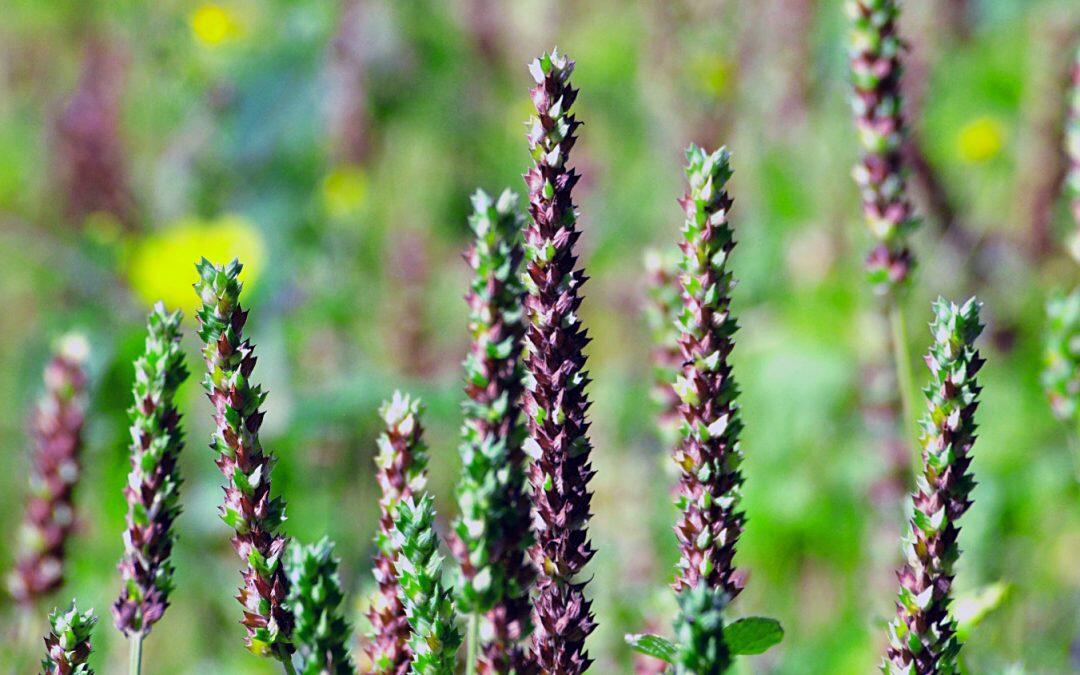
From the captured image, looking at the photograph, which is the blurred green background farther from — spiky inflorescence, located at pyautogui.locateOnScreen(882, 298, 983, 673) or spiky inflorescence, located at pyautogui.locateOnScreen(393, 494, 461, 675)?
spiky inflorescence, located at pyautogui.locateOnScreen(393, 494, 461, 675)

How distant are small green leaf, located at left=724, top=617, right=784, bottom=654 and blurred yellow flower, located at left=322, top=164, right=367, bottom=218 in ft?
9.67

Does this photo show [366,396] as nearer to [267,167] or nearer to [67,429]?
[67,429]

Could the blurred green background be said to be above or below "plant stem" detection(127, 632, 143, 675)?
above

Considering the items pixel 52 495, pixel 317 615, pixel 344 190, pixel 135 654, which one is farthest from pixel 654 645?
pixel 344 190

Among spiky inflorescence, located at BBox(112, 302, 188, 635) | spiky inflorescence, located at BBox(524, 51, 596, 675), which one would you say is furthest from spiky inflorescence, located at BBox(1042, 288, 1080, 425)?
spiky inflorescence, located at BBox(112, 302, 188, 635)

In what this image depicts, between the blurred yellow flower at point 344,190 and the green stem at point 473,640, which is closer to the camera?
the green stem at point 473,640

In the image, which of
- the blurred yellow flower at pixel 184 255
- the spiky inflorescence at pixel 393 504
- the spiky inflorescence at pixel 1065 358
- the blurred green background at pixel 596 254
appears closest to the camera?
the spiky inflorescence at pixel 393 504

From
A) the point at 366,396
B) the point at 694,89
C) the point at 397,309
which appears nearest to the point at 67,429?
the point at 366,396

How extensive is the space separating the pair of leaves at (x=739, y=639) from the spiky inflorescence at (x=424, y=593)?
18cm

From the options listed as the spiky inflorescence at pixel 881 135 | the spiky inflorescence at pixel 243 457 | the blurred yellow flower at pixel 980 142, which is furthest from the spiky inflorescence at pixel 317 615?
the blurred yellow flower at pixel 980 142

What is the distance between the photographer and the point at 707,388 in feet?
3.27

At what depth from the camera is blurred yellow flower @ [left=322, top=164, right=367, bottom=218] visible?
13.0 ft

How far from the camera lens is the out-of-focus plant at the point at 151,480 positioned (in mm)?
1033

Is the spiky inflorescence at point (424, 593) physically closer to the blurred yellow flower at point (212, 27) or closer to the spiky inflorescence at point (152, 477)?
the spiky inflorescence at point (152, 477)
